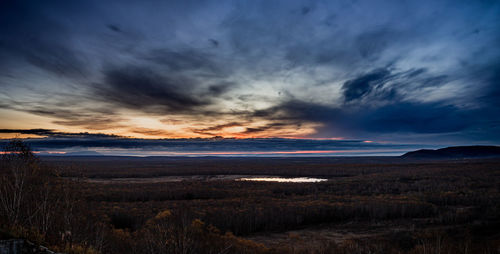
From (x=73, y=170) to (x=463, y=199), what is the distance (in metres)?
34.4

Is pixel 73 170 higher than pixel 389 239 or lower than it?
higher

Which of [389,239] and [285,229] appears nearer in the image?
[389,239]

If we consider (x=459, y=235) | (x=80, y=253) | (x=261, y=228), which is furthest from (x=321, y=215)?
(x=80, y=253)

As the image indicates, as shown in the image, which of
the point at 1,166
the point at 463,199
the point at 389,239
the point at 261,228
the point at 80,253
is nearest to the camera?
the point at 80,253

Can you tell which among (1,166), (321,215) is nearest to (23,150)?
(1,166)

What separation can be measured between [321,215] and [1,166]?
21200 mm

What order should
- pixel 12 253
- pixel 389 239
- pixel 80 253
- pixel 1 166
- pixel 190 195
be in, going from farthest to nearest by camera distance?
pixel 190 195
pixel 389 239
pixel 1 166
pixel 80 253
pixel 12 253

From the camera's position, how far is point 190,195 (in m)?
34.3

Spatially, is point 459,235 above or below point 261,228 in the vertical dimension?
above

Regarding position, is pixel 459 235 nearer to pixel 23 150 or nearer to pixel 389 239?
pixel 389 239

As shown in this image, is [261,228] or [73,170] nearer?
[73,170]

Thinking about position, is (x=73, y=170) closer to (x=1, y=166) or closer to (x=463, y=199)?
(x=1, y=166)

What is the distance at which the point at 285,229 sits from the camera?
18641 mm

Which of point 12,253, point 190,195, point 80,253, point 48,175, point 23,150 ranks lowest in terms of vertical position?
point 190,195
